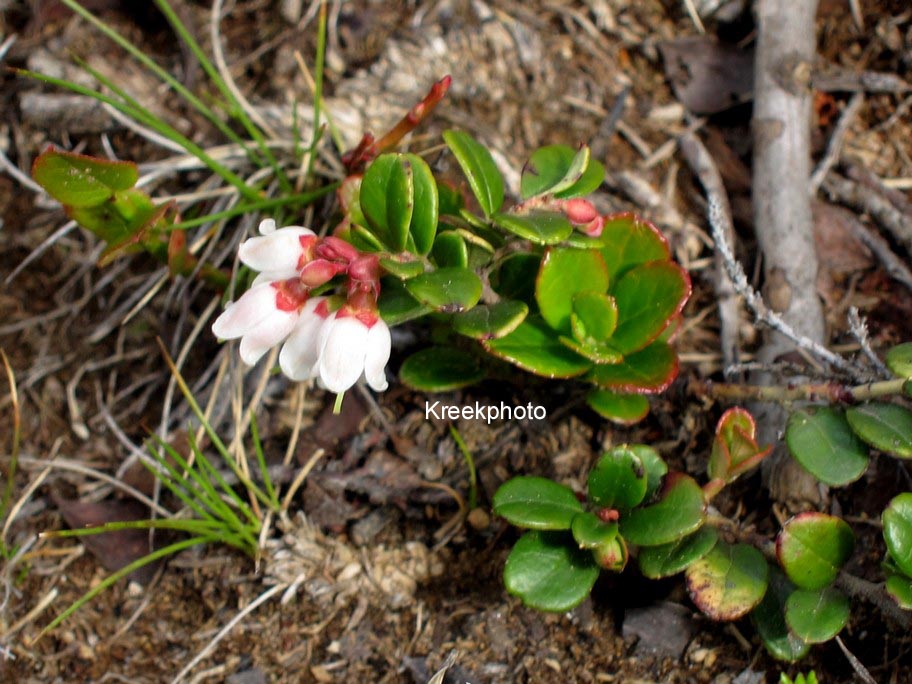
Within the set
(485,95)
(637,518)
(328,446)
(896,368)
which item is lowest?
(328,446)

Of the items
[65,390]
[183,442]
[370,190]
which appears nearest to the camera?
[370,190]

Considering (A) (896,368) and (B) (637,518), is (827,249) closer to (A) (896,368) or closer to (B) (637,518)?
(A) (896,368)

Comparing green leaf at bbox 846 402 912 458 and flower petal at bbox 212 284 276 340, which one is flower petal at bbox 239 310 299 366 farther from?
green leaf at bbox 846 402 912 458

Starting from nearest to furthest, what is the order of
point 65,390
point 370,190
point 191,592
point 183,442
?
1. point 370,190
2. point 191,592
3. point 183,442
4. point 65,390

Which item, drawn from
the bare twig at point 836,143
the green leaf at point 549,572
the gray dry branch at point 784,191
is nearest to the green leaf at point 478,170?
the green leaf at point 549,572

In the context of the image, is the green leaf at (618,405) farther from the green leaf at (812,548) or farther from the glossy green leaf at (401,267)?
the glossy green leaf at (401,267)

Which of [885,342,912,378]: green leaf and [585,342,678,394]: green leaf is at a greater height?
[885,342,912,378]: green leaf

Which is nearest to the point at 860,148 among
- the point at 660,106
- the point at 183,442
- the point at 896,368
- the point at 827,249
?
the point at 827,249

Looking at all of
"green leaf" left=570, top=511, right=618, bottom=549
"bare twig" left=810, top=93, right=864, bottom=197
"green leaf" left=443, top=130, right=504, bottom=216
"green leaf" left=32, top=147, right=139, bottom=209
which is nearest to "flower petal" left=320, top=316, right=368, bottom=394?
"green leaf" left=443, top=130, right=504, bottom=216
